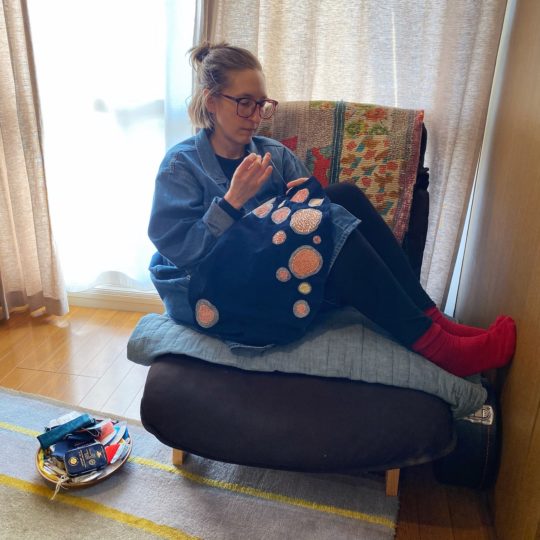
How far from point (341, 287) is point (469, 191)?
80 centimetres

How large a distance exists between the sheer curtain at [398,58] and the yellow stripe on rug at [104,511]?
1.31m

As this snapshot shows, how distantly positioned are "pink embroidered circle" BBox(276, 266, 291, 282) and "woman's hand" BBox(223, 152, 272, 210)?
20cm

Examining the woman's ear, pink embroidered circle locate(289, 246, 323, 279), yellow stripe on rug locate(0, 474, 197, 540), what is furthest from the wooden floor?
the woman's ear

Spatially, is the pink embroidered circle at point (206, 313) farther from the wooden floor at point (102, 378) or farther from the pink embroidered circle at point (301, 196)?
the wooden floor at point (102, 378)

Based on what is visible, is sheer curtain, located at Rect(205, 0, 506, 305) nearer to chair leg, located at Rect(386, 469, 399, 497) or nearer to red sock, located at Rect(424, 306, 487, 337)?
red sock, located at Rect(424, 306, 487, 337)

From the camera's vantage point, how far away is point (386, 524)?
1229 millimetres

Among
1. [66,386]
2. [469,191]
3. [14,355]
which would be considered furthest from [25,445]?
[469,191]

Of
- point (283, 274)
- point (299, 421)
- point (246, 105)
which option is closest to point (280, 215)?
point (283, 274)

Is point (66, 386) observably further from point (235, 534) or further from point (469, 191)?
point (469, 191)

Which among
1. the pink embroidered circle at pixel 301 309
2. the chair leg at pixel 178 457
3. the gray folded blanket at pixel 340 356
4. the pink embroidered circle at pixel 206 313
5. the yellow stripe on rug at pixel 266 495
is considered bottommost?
the yellow stripe on rug at pixel 266 495

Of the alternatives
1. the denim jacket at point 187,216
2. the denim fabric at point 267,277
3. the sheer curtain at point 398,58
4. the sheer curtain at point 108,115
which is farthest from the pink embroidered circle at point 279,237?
the sheer curtain at point 108,115

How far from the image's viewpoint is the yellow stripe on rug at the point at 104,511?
1.20 meters

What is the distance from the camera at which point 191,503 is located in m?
1.28

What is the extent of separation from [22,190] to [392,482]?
1.79 meters
